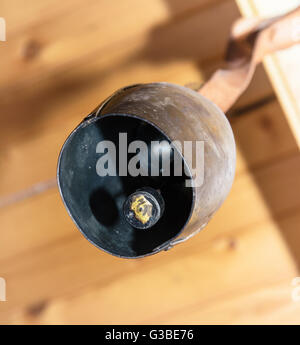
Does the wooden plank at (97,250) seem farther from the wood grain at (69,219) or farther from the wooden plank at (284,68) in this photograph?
the wooden plank at (284,68)

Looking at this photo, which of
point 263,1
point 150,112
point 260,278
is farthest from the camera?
point 260,278

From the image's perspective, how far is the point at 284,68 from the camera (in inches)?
28.2

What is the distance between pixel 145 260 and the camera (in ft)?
2.90

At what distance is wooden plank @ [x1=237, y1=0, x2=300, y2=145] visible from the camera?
2.32 feet

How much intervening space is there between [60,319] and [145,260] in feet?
0.63

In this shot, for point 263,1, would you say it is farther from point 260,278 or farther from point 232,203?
point 260,278

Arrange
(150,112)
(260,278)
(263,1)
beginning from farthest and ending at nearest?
(260,278) → (263,1) → (150,112)

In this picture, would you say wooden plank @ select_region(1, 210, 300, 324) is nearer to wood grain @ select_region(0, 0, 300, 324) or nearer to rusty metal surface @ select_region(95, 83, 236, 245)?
wood grain @ select_region(0, 0, 300, 324)

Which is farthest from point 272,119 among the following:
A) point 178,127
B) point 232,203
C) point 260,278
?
point 178,127
